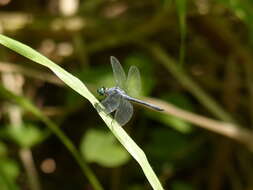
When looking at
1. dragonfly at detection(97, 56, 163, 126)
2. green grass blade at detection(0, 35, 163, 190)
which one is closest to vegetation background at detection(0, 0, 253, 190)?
dragonfly at detection(97, 56, 163, 126)

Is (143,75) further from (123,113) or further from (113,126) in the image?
(113,126)

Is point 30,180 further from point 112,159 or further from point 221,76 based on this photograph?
point 221,76

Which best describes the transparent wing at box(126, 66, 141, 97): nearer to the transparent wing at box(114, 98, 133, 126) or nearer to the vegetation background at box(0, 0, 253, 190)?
the transparent wing at box(114, 98, 133, 126)

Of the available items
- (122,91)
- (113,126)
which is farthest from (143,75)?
(113,126)

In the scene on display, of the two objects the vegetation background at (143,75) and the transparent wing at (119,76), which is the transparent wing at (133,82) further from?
the vegetation background at (143,75)

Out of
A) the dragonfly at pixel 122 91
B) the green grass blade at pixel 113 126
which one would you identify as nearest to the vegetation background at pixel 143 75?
the dragonfly at pixel 122 91

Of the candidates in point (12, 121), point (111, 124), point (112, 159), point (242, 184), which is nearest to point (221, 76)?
point (242, 184)
